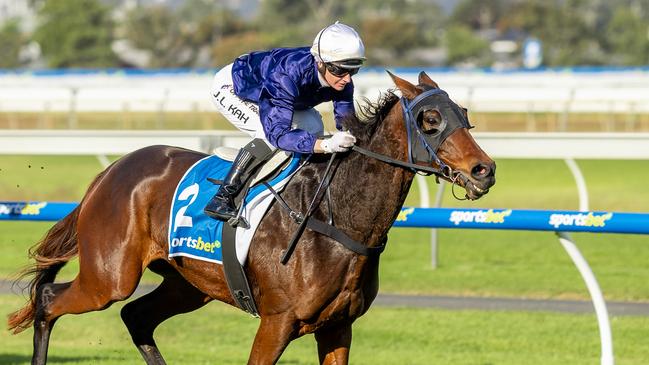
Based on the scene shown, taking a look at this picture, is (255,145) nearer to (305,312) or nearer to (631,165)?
(305,312)

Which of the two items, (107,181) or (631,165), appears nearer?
(107,181)

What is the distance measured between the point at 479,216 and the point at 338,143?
1.49m

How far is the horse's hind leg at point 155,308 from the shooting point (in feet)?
18.1

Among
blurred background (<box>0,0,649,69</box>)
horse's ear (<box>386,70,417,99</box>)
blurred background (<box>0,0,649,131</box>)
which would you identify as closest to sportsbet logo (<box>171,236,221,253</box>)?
horse's ear (<box>386,70,417,99</box>)

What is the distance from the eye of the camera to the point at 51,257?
5629 mm

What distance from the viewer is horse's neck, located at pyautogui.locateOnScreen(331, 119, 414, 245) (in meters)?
4.51

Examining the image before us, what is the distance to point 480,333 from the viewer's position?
705cm

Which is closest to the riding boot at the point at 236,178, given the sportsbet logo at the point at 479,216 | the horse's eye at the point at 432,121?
the horse's eye at the point at 432,121

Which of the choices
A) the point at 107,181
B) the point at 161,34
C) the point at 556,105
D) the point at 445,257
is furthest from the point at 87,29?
the point at 107,181

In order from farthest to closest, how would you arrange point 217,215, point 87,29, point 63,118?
1. point 87,29
2. point 63,118
3. point 217,215

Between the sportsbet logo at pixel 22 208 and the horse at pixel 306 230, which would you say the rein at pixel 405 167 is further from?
the sportsbet logo at pixel 22 208

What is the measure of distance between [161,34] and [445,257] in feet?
227

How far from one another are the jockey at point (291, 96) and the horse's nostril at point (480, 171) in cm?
52

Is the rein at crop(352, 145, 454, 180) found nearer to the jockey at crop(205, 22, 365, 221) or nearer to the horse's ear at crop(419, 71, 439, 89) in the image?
the jockey at crop(205, 22, 365, 221)
